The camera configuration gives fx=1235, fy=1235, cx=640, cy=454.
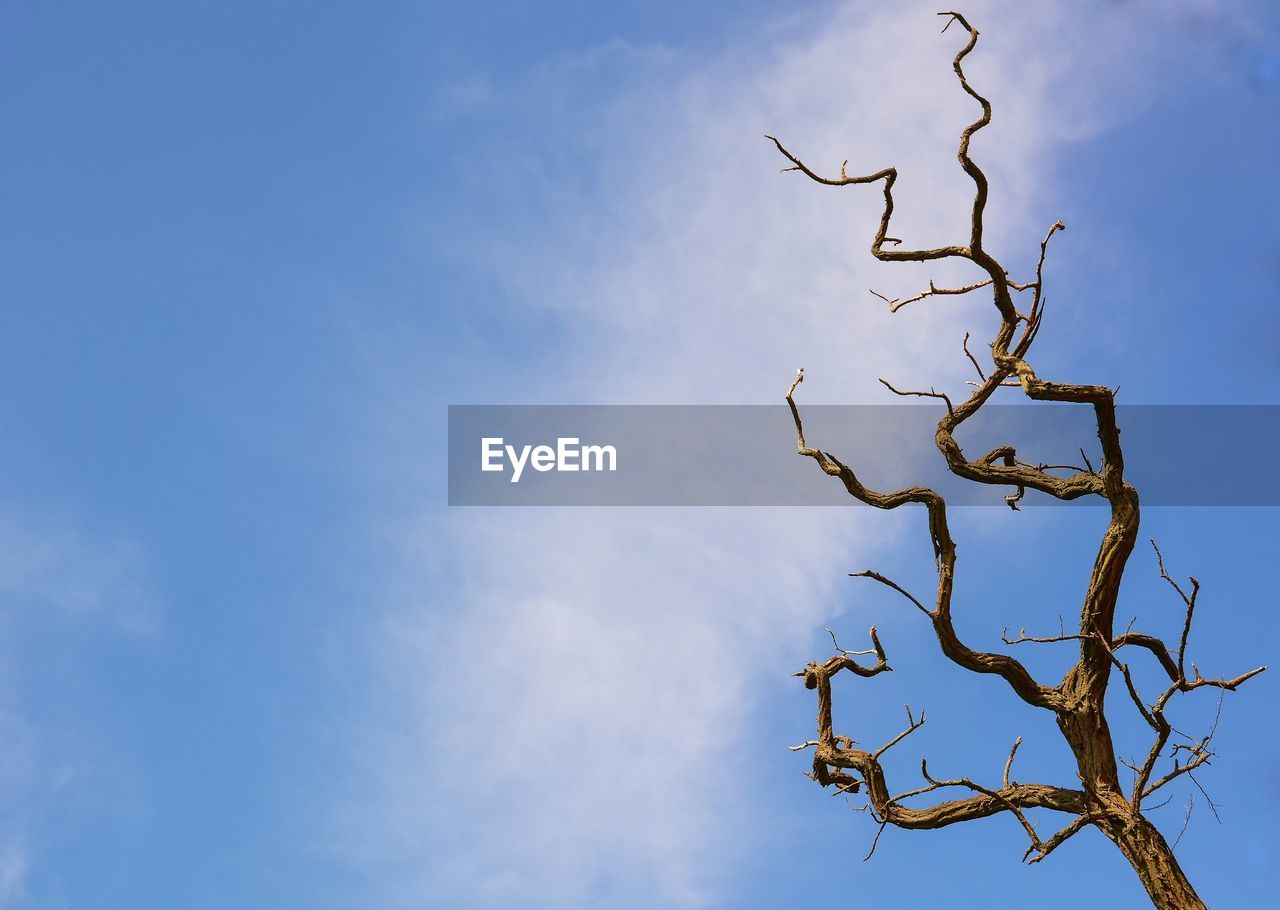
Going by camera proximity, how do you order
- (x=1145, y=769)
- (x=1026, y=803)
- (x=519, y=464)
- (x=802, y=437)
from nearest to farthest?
(x=1145, y=769) → (x=1026, y=803) → (x=802, y=437) → (x=519, y=464)

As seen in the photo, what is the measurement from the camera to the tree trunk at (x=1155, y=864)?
24.4ft

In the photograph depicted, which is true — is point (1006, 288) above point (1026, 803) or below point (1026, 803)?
above

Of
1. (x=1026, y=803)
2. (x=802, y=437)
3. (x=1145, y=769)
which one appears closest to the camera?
(x=1145, y=769)

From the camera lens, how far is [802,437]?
8.87 metres

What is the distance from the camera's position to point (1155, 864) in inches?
298

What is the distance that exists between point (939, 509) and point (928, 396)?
2.94 ft

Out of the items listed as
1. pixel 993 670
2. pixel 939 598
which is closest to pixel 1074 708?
pixel 993 670

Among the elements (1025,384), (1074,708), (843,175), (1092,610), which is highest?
(843,175)

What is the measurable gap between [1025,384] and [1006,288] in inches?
33.3

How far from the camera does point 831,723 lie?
877 cm

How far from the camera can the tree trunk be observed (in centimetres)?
743

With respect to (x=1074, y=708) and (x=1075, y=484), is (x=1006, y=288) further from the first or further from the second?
(x=1074, y=708)

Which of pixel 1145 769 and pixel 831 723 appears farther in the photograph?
pixel 831 723

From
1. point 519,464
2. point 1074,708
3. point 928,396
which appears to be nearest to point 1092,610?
point 1074,708
